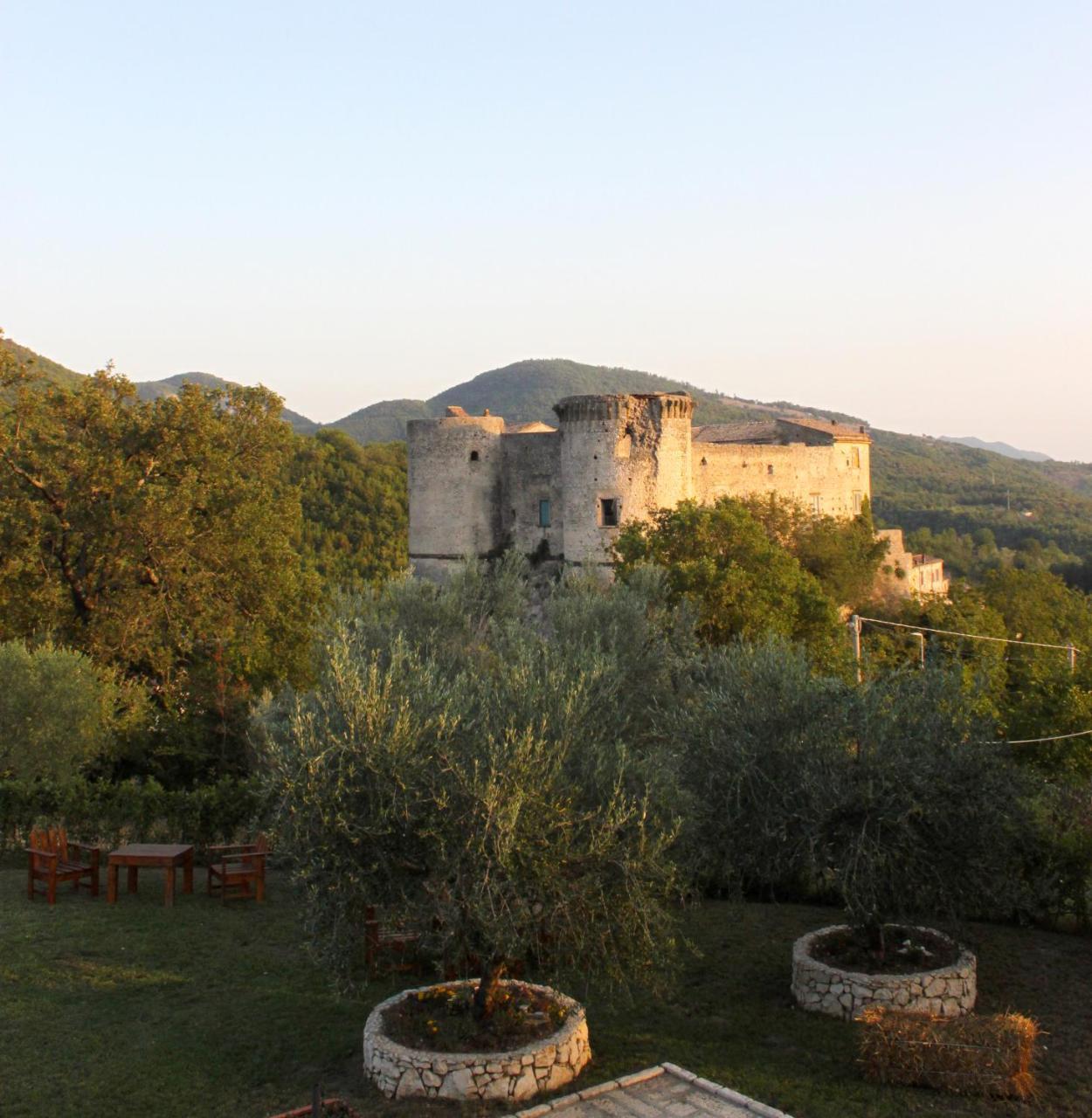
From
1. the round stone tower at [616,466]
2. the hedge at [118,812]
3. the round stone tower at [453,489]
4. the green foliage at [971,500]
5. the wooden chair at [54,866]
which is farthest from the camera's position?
the green foliage at [971,500]

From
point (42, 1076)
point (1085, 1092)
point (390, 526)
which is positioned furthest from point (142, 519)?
point (390, 526)

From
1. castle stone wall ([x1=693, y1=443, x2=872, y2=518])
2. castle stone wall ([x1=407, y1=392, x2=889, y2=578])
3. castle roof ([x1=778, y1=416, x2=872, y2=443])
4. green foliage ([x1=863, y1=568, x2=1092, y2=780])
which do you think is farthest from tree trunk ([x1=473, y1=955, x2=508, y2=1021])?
castle roof ([x1=778, y1=416, x2=872, y2=443])

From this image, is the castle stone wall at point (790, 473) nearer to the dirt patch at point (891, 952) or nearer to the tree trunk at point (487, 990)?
the dirt patch at point (891, 952)

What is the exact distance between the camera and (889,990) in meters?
10.9

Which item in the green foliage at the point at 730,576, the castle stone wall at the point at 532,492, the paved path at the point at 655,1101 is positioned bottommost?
the paved path at the point at 655,1101

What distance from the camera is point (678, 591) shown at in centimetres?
2536

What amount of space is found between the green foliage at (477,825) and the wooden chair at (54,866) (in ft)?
20.1

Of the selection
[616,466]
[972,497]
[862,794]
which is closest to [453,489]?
[616,466]

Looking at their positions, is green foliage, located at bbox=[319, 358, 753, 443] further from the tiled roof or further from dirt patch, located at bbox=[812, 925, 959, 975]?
dirt patch, located at bbox=[812, 925, 959, 975]

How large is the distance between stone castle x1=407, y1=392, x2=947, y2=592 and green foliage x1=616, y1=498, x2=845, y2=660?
1.61 metres

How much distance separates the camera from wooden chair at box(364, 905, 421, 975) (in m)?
11.4

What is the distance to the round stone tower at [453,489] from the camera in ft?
109

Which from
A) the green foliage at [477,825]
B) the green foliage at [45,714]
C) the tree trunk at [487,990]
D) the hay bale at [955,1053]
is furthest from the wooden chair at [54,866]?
the hay bale at [955,1053]

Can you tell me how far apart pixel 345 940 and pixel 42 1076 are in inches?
106
